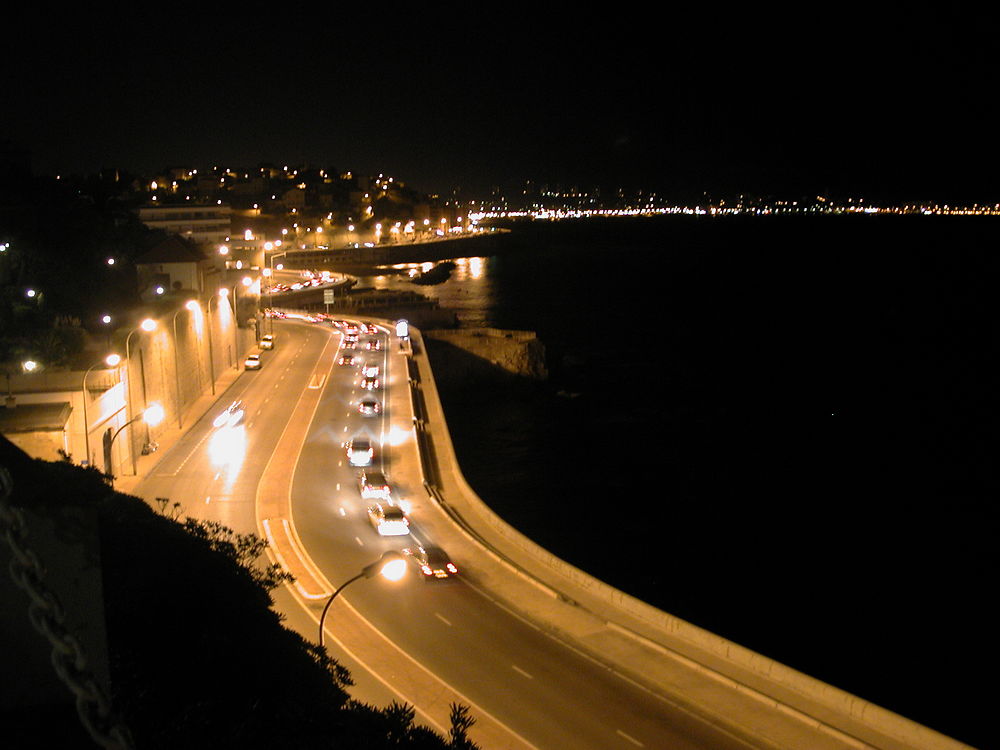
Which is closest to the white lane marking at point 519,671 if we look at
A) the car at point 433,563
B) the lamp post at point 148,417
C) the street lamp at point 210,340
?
the car at point 433,563

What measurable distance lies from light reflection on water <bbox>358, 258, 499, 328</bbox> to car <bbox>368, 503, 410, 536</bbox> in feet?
168

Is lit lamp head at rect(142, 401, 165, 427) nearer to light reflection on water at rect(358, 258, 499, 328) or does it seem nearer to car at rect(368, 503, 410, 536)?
car at rect(368, 503, 410, 536)

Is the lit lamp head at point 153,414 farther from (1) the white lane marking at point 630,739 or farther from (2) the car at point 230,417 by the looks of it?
(1) the white lane marking at point 630,739

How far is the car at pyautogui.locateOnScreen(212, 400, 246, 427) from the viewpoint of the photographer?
28.6 metres

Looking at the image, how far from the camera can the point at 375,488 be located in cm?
2177

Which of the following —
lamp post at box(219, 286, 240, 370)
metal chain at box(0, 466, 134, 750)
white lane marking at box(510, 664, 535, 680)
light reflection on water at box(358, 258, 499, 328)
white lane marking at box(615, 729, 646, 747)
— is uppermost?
metal chain at box(0, 466, 134, 750)

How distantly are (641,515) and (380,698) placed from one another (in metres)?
17.1

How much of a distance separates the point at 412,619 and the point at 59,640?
1348 cm

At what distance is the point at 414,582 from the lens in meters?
16.8

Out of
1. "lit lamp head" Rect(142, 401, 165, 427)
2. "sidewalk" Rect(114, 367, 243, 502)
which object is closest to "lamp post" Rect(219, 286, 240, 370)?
"sidewalk" Rect(114, 367, 243, 502)

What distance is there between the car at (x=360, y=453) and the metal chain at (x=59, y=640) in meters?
22.1

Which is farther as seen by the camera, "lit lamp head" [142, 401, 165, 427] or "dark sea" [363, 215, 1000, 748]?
"lit lamp head" [142, 401, 165, 427]

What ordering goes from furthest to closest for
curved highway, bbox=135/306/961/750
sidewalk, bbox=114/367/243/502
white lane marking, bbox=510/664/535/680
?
sidewalk, bbox=114/367/243/502 < white lane marking, bbox=510/664/535/680 < curved highway, bbox=135/306/961/750

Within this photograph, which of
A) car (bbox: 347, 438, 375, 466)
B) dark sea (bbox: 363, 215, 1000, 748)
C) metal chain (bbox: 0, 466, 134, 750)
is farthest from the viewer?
car (bbox: 347, 438, 375, 466)
